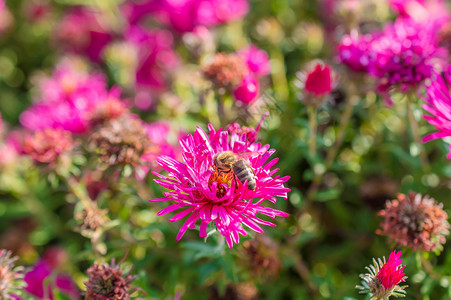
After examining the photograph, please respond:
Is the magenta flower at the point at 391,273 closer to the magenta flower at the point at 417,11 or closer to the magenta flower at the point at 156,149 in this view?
the magenta flower at the point at 156,149

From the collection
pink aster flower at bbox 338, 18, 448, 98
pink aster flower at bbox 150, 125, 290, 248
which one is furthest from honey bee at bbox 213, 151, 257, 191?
pink aster flower at bbox 338, 18, 448, 98

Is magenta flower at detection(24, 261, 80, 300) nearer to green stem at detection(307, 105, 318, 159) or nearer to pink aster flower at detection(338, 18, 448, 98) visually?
green stem at detection(307, 105, 318, 159)

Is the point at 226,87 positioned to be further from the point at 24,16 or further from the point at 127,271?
the point at 24,16

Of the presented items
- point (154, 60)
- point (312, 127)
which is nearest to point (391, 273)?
point (312, 127)

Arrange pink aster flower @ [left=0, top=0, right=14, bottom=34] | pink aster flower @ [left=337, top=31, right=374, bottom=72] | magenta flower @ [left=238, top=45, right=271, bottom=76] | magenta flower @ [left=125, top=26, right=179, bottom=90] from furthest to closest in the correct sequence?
pink aster flower @ [left=0, top=0, right=14, bottom=34], magenta flower @ [left=125, top=26, right=179, bottom=90], magenta flower @ [left=238, top=45, right=271, bottom=76], pink aster flower @ [left=337, top=31, right=374, bottom=72]

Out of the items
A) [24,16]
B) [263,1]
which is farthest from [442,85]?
[24,16]

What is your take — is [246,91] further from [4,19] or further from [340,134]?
[4,19]
